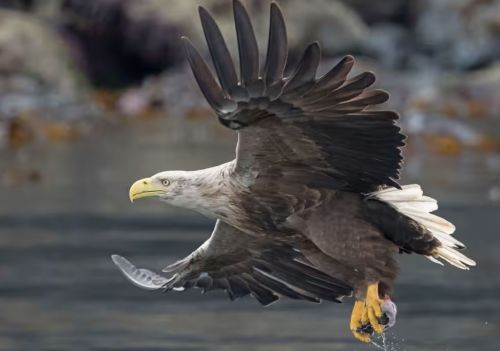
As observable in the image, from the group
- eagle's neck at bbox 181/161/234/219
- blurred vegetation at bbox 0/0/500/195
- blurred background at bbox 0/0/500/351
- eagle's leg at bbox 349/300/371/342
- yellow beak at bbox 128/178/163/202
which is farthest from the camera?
blurred vegetation at bbox 0/0/500/195

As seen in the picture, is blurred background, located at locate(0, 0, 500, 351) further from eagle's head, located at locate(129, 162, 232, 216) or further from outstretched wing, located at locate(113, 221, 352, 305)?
eagle's head, located at locate(129, 162, 232, 216)

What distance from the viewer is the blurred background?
26.0ft

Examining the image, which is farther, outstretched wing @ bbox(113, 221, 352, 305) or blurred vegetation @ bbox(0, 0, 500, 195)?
blurred vegetation @ bbox(0, 0, 500, 195)

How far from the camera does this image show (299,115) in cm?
627

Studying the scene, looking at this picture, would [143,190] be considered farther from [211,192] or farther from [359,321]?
[359,321]

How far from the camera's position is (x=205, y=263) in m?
7.29

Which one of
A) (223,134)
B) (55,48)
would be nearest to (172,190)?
(223,134)

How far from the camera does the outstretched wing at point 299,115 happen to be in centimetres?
587

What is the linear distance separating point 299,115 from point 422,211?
878 mm

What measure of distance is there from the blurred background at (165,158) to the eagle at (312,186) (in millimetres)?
594

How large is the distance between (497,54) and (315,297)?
62.4 ft

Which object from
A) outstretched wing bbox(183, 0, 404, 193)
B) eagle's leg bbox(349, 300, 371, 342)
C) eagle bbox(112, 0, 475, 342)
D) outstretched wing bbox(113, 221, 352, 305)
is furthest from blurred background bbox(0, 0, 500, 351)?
outstretched wing bbox(183, 0, 404, 193)

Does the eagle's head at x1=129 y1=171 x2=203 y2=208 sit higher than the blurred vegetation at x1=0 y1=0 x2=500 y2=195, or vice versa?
the blurred vegetation at x1=0 y1=0 x2=500 y2=195

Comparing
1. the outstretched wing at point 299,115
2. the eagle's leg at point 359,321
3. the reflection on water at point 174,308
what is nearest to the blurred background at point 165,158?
the reflection on water at point 174,308
